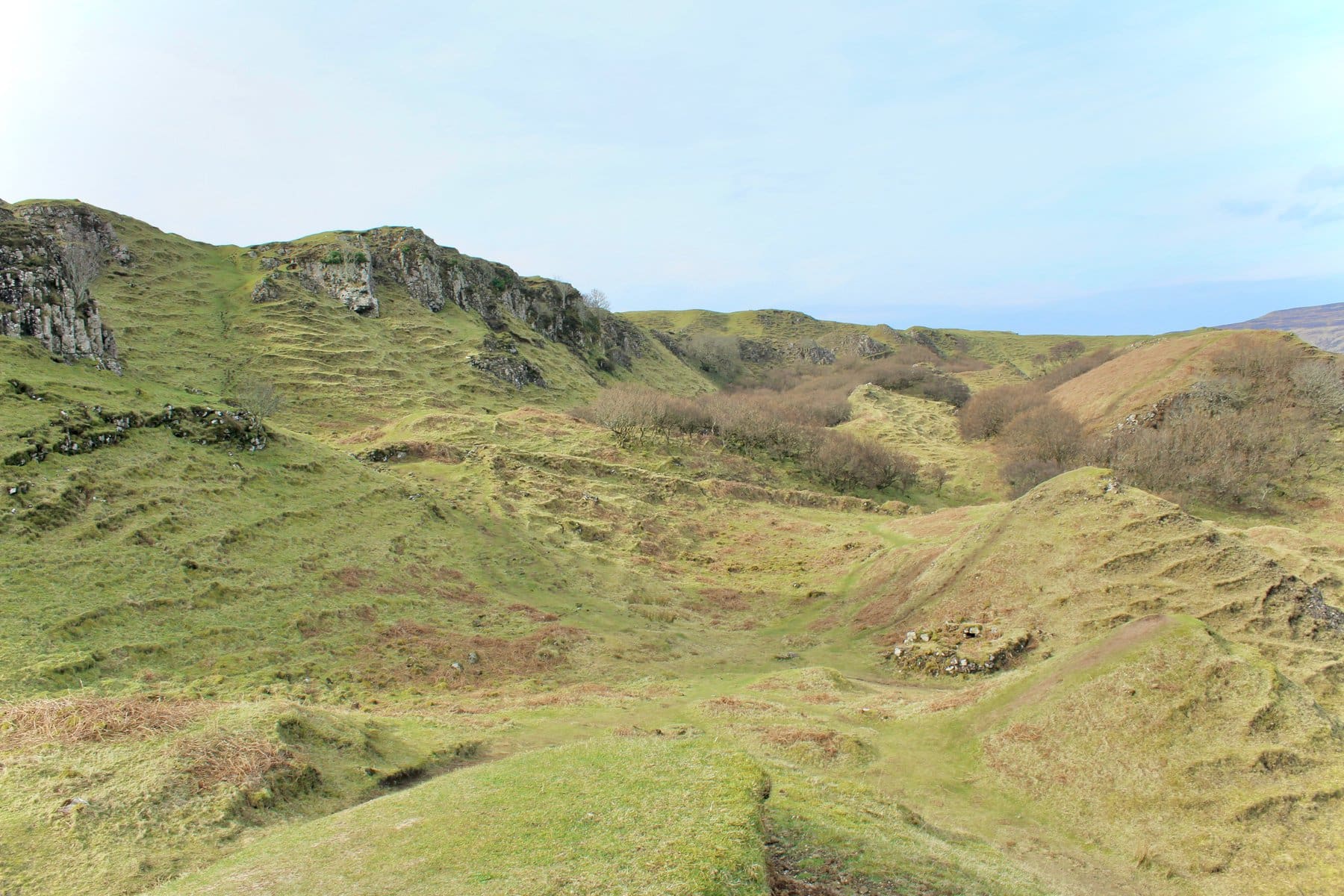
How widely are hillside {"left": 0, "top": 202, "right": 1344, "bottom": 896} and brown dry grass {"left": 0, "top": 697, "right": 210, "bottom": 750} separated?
65 millimetres

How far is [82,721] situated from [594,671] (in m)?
16.2

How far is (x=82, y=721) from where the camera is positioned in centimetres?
1262

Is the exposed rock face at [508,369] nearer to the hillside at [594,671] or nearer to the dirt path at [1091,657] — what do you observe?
the hillside at [594,671]

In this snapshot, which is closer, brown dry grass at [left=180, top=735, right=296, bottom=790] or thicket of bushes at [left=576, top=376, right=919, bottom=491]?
brown dry grass at [left=180, top=735, right=296, bottom=790]

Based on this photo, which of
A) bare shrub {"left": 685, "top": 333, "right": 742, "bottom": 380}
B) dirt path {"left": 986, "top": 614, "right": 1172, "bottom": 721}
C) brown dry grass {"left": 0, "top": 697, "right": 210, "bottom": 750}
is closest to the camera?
brown dry grass {"left": 0, "top": 697, "right": 210, "bottom": 750}

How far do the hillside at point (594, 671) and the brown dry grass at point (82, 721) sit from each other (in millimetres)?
65

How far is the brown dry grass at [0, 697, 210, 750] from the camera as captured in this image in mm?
12148

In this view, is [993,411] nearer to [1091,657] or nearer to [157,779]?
[1091,657]

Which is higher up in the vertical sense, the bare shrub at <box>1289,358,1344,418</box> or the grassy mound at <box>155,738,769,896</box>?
the bare shrub at <box>1289,358,1344,418</box>

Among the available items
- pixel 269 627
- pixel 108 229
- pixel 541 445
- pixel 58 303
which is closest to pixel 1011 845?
pixel 269 627

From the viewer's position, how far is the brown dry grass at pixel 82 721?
12148 mm

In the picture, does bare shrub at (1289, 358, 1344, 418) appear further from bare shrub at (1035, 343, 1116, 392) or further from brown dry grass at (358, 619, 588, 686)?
brown dry grass at (358, 619, 588, 686)

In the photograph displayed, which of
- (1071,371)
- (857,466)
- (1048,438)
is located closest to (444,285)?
(857,466)

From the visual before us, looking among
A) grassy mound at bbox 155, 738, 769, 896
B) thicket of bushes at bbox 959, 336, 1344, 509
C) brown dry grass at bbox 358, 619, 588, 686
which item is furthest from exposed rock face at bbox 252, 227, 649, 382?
grassy mound at bbox 155, 738, 769, 896
